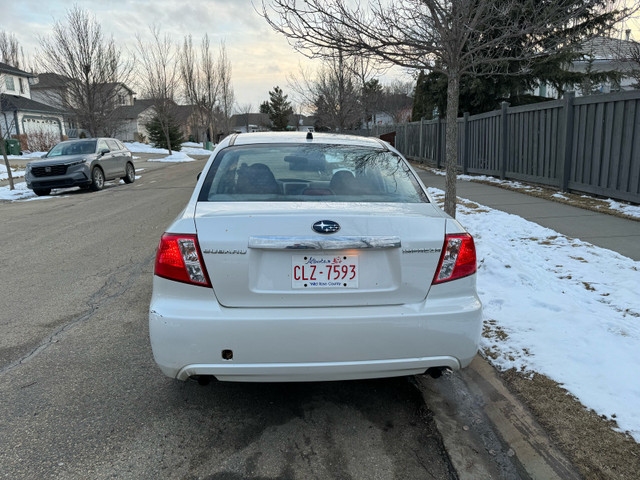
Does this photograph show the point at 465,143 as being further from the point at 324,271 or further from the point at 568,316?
the point at 324,271

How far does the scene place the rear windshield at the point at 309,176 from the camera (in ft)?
10.1

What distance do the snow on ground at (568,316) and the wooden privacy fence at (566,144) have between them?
10.4 feet

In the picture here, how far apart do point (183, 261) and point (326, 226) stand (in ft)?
2.56

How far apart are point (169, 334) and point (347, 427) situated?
1160 mm

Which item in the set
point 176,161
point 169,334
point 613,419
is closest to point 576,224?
point 613,419

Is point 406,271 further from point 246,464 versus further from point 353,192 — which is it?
point 246,464

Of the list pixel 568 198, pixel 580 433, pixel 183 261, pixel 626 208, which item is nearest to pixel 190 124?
pixel 568 198

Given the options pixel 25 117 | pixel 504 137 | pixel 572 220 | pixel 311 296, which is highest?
pixel 25 117

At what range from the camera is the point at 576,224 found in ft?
23.5

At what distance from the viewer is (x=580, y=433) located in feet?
8.48

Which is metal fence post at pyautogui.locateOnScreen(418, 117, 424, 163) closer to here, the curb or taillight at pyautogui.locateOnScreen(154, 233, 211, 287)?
the curb

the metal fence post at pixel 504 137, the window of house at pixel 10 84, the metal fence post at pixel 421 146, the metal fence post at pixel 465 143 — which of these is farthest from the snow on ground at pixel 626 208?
the window of house at pixel 10 84

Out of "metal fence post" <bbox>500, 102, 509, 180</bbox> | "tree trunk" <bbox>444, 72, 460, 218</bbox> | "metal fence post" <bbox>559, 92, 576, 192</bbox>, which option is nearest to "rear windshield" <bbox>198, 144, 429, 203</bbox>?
"tree trunk" <bbox>444, 72, 460, 218</bbox>

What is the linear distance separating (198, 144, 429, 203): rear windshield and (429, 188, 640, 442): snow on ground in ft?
4.61
